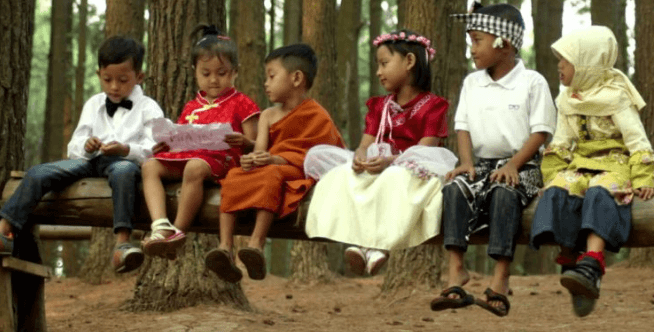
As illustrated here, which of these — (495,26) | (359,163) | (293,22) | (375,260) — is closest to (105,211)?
Answer: (359,163)

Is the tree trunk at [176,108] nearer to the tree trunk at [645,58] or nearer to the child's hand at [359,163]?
the child's hand at [359,163]

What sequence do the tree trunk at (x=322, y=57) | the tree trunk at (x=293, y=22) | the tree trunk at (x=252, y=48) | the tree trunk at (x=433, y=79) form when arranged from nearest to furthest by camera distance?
the tree trunk at (x=433, y=79) → the tree trunk at (x=322, y=57) → the tree trunk at (x=252, y=48) → the tree trunk at (x=293, y=22)

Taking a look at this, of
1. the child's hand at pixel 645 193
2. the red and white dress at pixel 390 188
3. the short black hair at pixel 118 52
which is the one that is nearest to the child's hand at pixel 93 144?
the short black hair at pixel 118 52

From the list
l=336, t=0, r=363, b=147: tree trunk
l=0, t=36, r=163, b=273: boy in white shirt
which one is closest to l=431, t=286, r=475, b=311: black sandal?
l=0, t=36, r=163, b=273: boy in white shirt

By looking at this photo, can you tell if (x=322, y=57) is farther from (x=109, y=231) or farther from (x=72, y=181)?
(x=72, y=181)

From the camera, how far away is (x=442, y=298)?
5.30m

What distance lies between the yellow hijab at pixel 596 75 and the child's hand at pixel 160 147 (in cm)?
256

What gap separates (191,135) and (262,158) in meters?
0.56

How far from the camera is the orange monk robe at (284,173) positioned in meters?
5.89

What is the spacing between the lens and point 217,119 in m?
6.45

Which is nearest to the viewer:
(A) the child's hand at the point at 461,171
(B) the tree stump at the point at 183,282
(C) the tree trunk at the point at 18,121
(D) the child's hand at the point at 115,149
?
(A) the child's hand at the point at 461,171

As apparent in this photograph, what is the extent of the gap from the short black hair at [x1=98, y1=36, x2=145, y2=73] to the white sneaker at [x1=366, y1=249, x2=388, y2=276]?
2.16m

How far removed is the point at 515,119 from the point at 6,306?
3.69 m

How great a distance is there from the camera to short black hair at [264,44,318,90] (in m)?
6.32
